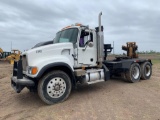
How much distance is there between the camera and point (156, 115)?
5.00 m

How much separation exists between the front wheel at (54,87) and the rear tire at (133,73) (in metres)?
3.99

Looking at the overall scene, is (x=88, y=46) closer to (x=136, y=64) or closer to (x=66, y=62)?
(x=66, y=62)

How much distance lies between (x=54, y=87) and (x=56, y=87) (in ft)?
0.23

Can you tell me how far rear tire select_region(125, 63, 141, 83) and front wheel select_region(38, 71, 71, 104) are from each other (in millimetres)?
3991

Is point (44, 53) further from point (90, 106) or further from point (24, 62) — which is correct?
point (90, 106)

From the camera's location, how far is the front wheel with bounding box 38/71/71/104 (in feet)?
19.7

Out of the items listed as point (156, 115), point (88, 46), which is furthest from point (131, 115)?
point (88, 46)

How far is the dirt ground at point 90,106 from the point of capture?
5.06 meters

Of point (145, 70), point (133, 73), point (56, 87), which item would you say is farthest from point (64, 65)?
point (145, 70)

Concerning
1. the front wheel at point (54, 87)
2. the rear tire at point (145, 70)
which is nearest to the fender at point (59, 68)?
the front wheel at point (54, 87)

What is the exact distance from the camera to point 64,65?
20.8 feet

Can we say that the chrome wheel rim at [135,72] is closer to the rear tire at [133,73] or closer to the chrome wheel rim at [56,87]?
the rear tire at [133,73]

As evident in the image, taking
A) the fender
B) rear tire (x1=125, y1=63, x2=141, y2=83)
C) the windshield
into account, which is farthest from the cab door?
rear tire (x1=125, y1=63, x2=141, y2=83)

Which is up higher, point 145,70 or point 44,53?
point 44,53
